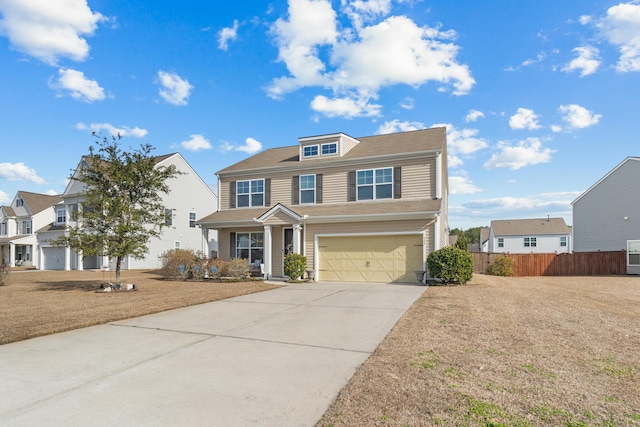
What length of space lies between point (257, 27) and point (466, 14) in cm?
797

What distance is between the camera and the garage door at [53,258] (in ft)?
109

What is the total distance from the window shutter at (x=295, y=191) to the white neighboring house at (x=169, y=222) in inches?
542

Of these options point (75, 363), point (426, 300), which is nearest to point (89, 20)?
point (75, 363)

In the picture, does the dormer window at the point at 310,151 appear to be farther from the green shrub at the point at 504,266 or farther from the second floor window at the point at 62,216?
the second floor window at the point at 62,216

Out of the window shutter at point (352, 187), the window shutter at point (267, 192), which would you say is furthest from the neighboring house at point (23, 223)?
the window shutter at point (352, 187)

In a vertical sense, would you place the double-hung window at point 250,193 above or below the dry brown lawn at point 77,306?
above

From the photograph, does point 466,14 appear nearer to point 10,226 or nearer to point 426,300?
point 426,300

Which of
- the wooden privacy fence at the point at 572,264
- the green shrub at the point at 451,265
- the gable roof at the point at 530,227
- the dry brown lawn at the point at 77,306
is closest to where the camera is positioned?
the dry brown lawn at the point at 77,306

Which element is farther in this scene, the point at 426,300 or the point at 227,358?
the point at 426,300

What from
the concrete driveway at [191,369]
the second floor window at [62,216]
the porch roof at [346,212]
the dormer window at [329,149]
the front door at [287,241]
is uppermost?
the dormer window at [329,149]

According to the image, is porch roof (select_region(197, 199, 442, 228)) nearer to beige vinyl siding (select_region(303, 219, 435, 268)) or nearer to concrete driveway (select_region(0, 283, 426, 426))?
beige vinyl siding (select_region(303, 219, 435, 268))

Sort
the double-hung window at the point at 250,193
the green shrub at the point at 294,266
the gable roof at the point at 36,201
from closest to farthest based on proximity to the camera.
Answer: the green shrub at the point at 294,266 → the double-hung window at the point at 250,193 → the gable roof at the point at 36,201

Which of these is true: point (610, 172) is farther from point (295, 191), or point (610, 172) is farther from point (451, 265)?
point (295, 191)

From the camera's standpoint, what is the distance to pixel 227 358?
575 cm
